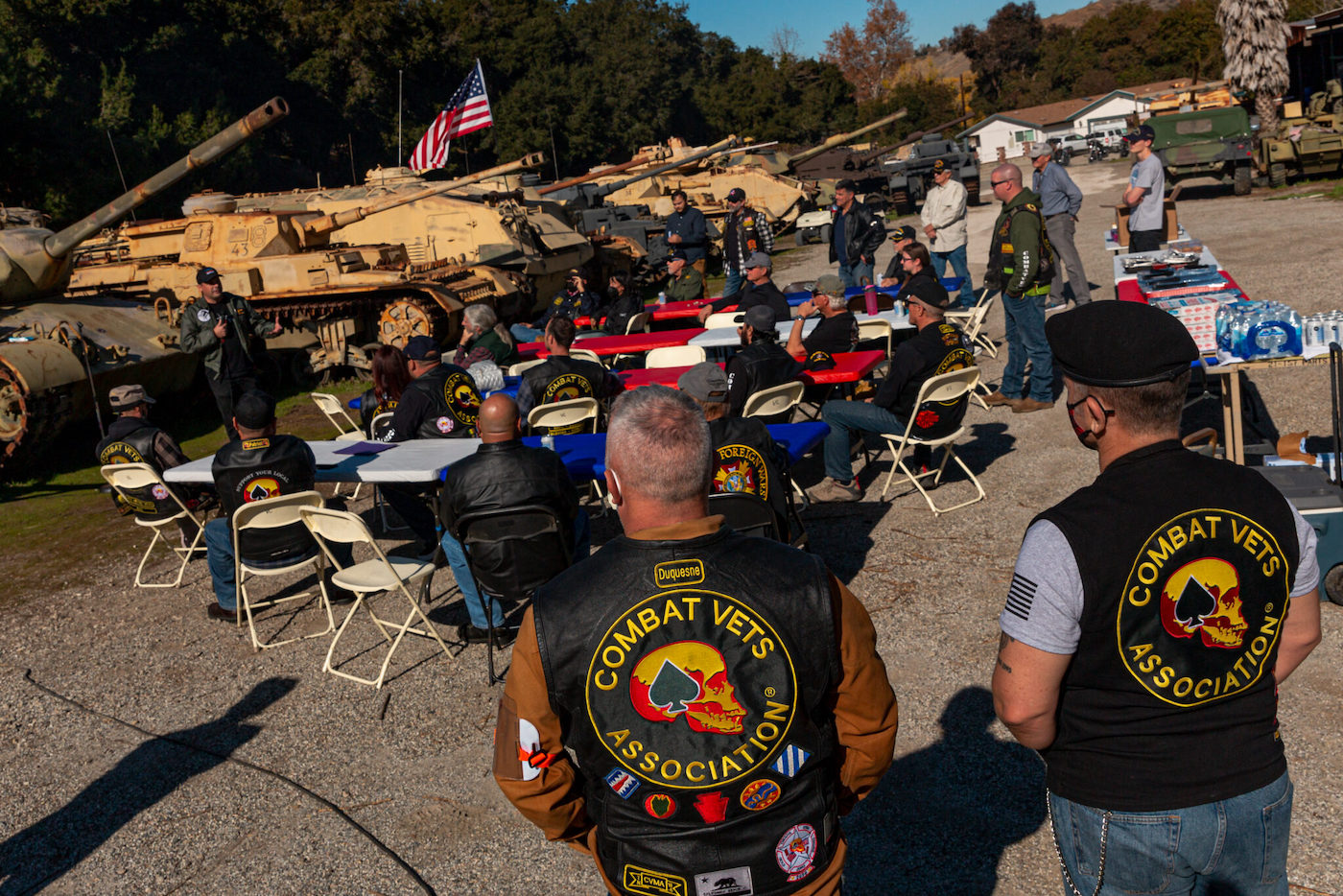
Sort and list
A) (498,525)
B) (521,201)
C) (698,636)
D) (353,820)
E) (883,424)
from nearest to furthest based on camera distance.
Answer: (698,636) < (353,820) < (498,525) < (883,424) < (521,201)

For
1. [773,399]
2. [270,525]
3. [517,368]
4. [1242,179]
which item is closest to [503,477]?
[270,525]

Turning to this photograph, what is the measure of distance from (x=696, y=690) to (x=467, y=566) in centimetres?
352

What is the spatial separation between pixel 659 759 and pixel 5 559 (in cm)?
816

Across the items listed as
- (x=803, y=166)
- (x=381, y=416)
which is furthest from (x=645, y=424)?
(x=803, y=166)

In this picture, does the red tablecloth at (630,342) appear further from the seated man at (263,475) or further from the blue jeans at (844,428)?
the seated man at (263,475)

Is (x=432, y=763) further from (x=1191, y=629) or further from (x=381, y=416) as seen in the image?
(x=381, y=416)

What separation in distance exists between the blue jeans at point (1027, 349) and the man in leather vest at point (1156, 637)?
6.77 m

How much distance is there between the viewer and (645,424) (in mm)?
2109

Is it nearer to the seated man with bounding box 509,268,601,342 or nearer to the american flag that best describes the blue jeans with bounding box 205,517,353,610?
the seated man with bounding box 509,268,601,342

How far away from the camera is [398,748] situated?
4809 millimetres

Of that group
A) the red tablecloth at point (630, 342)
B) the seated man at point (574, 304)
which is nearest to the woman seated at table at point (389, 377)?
the red tablecloth at point (630, 342)

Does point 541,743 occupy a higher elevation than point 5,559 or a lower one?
higher

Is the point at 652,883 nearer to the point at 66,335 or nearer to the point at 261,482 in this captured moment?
the point at 261,482

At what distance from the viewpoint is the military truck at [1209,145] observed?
72.1 ft
